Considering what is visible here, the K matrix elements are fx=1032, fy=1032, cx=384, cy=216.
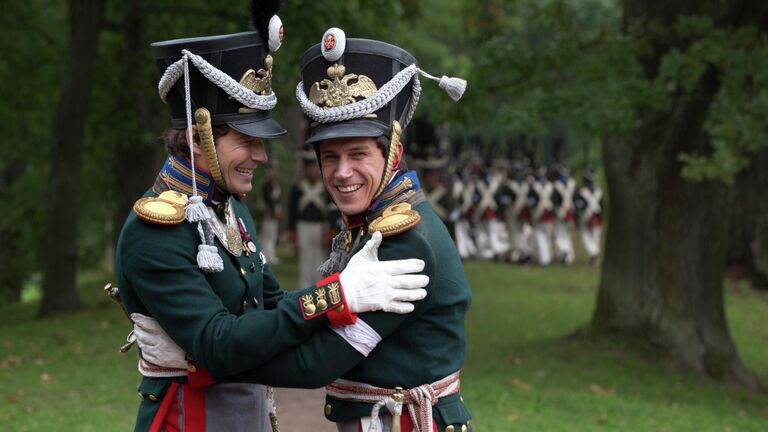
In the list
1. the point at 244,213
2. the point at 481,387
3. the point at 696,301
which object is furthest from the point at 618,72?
the point at 244,213

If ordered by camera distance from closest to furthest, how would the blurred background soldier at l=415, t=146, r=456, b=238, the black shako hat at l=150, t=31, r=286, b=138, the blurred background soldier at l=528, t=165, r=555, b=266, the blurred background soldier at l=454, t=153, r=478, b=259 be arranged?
1. the black shako hat at l=150, t=31, r=286, b=138
2. the blurred background soldier at l=415, t=146, r=456, b=238
3. the blurred background soldier at l=528, t=165, r=555, b=266
4. the blurred background soldier at l=454, t=153, r=478, b=259

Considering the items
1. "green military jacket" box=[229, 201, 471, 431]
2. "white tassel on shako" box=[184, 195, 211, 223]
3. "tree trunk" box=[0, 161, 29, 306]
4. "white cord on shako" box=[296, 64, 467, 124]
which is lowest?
"tree trunk" box=[0, 161, 29, 306]

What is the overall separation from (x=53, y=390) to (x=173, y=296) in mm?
6130

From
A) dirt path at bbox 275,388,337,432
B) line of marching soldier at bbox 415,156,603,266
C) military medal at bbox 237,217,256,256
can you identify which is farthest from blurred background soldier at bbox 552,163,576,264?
military medal at bbox 237,217,256,256

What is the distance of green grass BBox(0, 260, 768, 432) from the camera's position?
8172mm

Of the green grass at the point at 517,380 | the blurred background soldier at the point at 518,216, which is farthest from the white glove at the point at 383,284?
the blurred background soldier at the point at 518,216

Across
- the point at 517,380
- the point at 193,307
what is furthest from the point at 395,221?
the point at 517,380

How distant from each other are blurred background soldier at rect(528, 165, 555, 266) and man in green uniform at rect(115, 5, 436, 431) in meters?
16.7

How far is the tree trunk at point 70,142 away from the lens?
12.9m

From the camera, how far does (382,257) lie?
3334 millimetres

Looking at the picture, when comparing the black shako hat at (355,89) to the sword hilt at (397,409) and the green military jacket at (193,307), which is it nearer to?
the green military jacket at (193,307)

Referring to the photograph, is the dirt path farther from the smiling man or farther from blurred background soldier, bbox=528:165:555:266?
blurred background soldier, bbox=528:165:555:266

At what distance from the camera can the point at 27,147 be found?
18812mm

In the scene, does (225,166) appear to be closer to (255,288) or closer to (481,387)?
(255,288)
